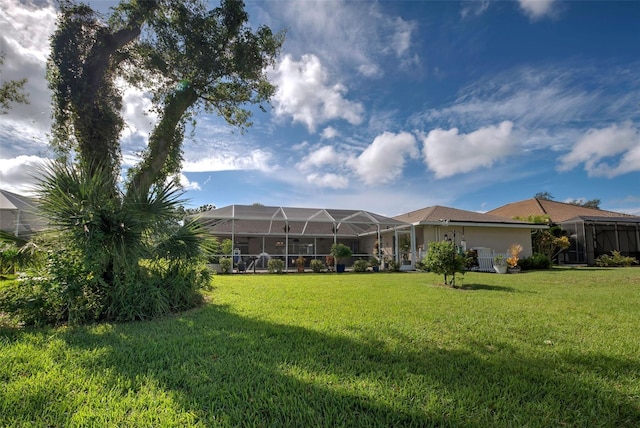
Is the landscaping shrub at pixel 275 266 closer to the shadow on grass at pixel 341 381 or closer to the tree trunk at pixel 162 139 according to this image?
the tree trunk at pixel 162 139

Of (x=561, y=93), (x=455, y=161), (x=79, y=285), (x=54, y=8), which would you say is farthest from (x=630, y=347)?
(x=455, y=161)

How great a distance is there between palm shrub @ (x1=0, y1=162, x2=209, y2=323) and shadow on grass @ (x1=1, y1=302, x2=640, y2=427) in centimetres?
103

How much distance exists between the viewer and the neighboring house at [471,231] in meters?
19.0

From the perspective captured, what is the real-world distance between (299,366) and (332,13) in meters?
9.91

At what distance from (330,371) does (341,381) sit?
0.86 feet

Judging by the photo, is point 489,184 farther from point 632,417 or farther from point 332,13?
point 632,417

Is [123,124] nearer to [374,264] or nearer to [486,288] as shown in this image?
[486,288]

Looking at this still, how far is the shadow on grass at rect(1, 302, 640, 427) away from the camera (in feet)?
7.47

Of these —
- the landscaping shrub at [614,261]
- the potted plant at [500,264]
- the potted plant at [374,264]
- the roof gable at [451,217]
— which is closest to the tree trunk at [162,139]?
the potted plant at [374,264]

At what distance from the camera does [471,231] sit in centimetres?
1991

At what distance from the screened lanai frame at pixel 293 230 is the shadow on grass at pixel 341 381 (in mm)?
12983

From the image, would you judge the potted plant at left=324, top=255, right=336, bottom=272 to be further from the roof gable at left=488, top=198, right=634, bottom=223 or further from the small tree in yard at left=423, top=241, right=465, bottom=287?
the roof gable at left=488, top=198, right=634, bottom=223

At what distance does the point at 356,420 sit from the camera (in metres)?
2.21

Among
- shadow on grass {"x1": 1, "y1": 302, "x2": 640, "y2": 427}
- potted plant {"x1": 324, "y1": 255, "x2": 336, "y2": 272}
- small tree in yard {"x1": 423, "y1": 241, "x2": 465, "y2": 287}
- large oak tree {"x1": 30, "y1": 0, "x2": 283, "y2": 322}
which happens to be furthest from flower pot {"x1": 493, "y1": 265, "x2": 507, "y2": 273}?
large oak tree {"x1": 30, "y1": 0, "x2": 283, "y2": 322}
